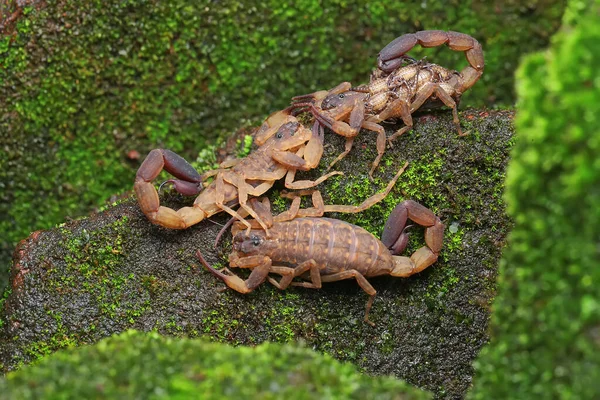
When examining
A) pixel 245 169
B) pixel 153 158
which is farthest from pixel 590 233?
pixel 153 158

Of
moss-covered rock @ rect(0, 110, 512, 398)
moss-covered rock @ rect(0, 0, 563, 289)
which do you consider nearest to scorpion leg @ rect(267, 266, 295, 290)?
moss-covered rock @ rect(0, 110, 512, 398)

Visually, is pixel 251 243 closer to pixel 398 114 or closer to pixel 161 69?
pixel 398 114

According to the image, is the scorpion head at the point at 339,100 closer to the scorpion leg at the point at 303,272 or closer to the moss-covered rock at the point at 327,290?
the moss-covered rock at the point at 327,290

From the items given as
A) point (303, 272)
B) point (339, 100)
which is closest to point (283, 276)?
point (303, 272)

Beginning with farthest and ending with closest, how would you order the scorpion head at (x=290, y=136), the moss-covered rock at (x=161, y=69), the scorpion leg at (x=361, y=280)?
the moss-covered rock at (x=161, y=69) < the scorpion head at (x=290, y=136) < the scorpion leg at (x=361, y=280)

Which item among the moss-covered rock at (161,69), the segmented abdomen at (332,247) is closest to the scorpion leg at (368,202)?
the segmented abdomen at (332,247)
